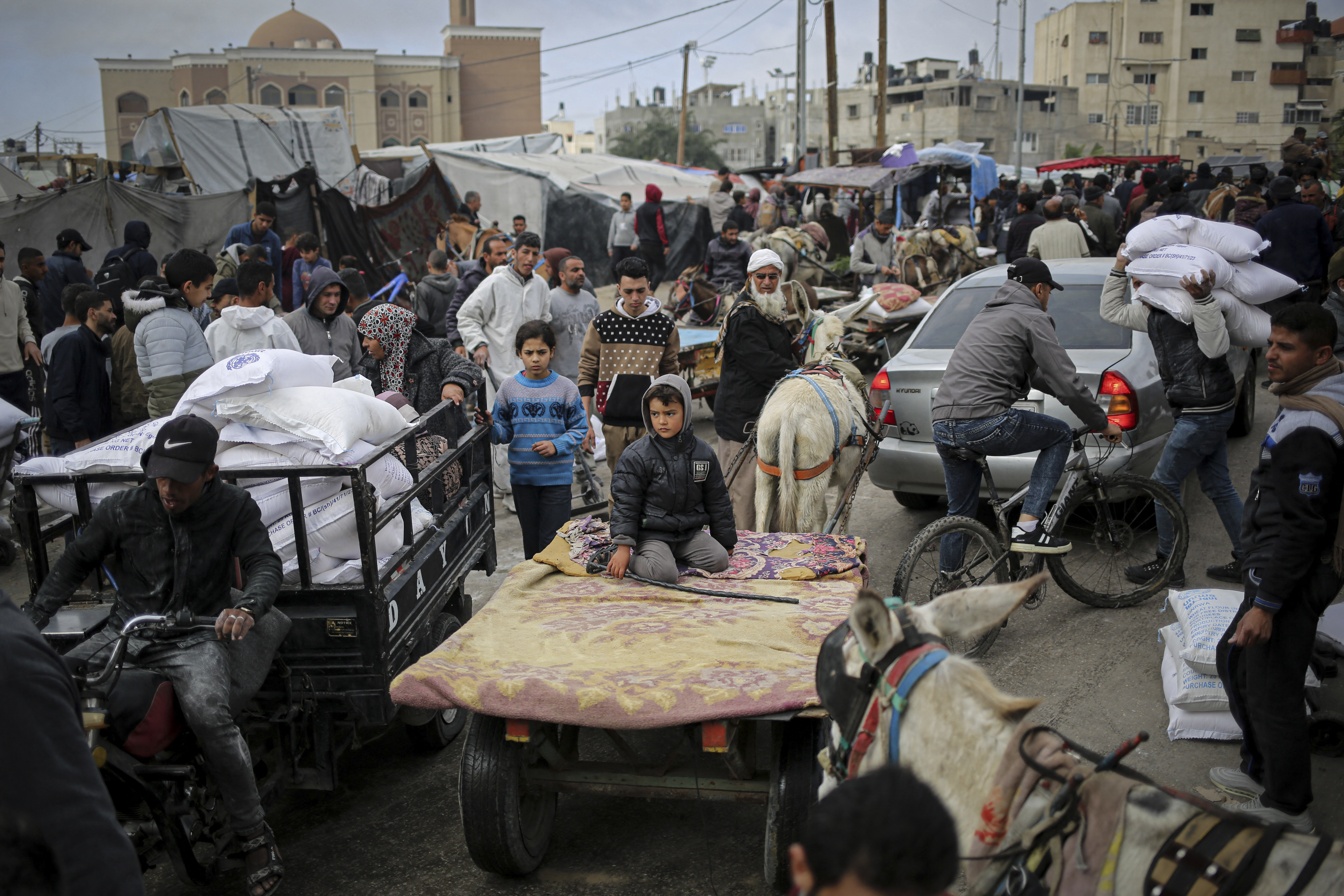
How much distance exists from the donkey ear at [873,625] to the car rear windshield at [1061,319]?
207 inches

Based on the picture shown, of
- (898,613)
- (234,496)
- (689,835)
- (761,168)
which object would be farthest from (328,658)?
(761,168)

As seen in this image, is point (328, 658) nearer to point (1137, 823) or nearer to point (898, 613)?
point (898, 613)

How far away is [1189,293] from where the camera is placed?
5.48 meters

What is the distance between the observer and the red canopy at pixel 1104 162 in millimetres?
34469

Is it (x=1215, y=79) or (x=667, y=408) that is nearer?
(x=667, y=408)

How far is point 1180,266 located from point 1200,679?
7.75 ft

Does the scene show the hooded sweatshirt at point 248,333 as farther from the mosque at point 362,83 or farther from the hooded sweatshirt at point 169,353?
the mosque at point 362,83

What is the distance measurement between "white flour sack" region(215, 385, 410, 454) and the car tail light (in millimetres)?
4745

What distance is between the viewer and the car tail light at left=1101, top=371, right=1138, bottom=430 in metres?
6.38

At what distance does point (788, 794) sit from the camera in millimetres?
3320

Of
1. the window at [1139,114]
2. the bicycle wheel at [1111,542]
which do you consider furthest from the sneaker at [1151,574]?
the window at [1139,114]

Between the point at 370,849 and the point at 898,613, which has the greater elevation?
the point at 898,613

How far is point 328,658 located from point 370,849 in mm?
798

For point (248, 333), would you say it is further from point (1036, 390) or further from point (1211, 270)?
point (1211, 270)
